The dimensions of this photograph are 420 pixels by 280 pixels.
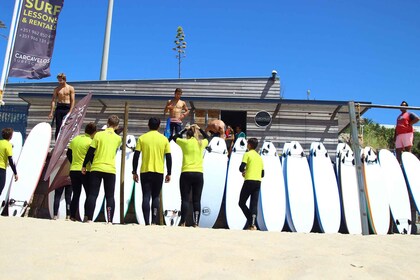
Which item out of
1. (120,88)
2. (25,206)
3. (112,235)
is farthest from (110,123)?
(120,88)

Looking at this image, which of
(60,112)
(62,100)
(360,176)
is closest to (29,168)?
(60,112)

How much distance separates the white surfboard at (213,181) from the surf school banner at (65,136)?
7.63ft

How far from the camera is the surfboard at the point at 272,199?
6.04 metres

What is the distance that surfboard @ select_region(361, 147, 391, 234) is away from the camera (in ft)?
19.8

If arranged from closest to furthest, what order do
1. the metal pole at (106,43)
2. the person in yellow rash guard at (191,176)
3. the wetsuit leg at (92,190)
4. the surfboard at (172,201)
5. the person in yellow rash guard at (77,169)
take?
1. the wetsuit leg at (92,190)
2. the person in yellow rash guard at (77,169)
3. the person in yellow rash guard at (191,176)
4. the surfboard at (172,201)
5. the metal pole at (106,43)

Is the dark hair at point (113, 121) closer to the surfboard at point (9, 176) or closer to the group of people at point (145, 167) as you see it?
the group of people at point (145, 167)

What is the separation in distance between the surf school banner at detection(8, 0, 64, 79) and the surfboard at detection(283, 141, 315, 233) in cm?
593

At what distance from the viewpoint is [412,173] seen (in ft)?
22.3

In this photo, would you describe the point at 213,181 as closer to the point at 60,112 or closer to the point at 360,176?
the point at 360,176

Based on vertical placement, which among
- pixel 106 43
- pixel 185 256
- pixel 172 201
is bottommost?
pixel 185 256

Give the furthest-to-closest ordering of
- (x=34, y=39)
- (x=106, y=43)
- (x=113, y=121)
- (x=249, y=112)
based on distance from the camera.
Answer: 1. (x=106, y=43)
2. (x=249, y=112)
3. (x=34, y=39)
4. (x=113, y=121)

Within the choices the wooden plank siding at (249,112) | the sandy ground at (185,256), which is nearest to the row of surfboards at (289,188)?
the sandy ground at (185,256)

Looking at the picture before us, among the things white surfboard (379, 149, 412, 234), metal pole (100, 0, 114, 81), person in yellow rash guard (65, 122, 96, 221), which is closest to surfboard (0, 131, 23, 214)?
person in yellow rash guard (65, 122, 96, 221)

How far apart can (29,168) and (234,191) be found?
Result: 3.46m
